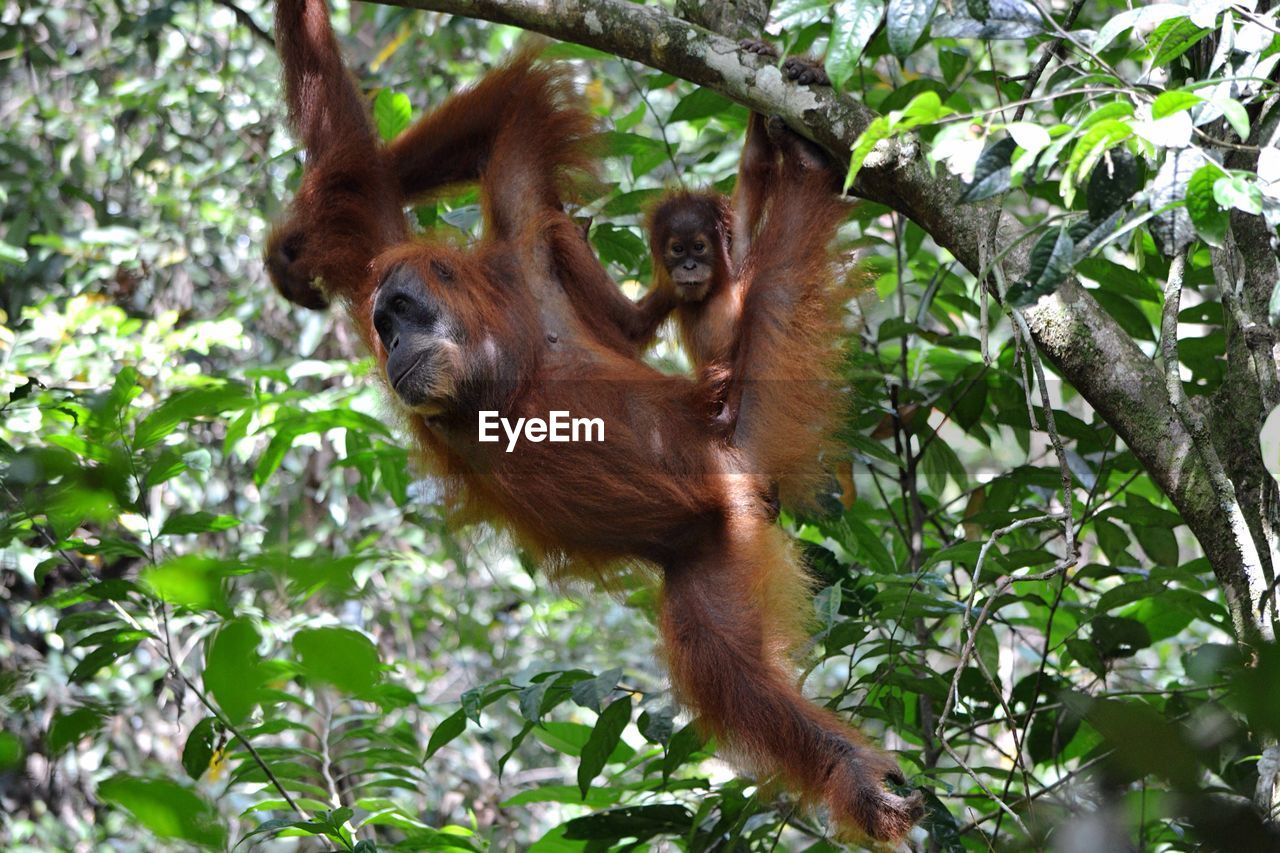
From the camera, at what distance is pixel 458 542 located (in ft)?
12.9

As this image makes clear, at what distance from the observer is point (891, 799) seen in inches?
106

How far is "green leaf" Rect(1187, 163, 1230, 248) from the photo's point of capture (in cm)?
Result: 171

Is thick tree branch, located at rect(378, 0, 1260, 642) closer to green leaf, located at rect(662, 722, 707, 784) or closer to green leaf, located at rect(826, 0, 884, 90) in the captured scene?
green leaf, located at rect(826, 0, 884, 90)

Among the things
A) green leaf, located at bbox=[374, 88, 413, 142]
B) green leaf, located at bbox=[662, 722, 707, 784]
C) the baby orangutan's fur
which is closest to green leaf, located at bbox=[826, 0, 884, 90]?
the baby orangutan's fur

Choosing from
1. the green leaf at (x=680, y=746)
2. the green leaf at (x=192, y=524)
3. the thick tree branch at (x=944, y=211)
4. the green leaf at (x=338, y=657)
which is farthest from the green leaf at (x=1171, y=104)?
the green leaf at (x=192, y=524)

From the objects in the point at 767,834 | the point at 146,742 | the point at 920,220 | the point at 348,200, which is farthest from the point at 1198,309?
the point at 146,742

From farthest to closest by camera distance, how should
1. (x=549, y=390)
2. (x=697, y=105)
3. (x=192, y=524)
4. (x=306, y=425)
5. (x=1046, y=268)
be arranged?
(x=306, y=425) → (x=697, y=105) → (x=549, y=390) → (x=192, y=524) → (x=1046, y=268)

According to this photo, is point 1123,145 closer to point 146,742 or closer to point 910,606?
point 910,606

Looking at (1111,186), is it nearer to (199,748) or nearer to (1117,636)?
(1117,636)

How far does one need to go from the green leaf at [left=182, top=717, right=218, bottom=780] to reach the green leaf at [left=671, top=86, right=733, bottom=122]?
1.99 metres

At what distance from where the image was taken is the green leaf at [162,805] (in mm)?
967

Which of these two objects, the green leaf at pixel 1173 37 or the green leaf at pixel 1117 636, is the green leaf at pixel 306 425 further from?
the green leaf at pixel 1173 37

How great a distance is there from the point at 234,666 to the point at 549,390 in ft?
7.17


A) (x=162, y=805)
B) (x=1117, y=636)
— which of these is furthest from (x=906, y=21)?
(x=1117, y=636)
